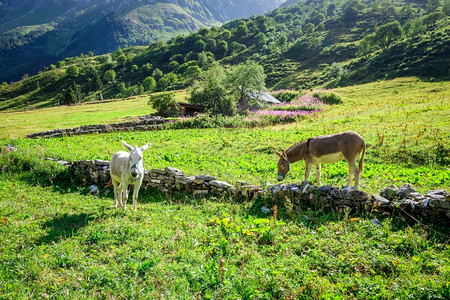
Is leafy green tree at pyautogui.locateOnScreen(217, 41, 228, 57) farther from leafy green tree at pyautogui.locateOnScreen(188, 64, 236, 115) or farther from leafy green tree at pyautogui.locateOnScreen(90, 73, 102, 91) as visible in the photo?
leafy green tree at pyautogui.locateOnScreen(188, 64, 236, 115)

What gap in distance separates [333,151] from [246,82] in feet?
125

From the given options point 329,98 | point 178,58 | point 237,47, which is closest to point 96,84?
point 178,58

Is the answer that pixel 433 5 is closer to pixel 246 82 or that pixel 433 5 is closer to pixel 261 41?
pixel 261 41

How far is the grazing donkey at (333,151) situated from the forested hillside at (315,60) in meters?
63.1

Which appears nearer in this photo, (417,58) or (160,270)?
(160,270)

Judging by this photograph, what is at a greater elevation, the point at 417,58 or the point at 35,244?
the point at 417,58

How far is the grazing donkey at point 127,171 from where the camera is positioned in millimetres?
8656

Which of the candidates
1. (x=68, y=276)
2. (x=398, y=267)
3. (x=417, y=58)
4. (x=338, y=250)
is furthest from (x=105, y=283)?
(x=417, y=58)

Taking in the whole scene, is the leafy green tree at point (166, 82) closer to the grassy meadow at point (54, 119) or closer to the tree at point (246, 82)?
the grassy meadow at point (54, 119)

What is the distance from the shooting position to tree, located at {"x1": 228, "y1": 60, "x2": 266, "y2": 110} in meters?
45.7

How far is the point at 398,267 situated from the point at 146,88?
142787 millimetres

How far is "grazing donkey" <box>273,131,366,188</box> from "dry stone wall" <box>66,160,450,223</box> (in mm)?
1682

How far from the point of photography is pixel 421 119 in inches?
856

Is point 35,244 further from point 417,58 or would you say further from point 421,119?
point 417,58
